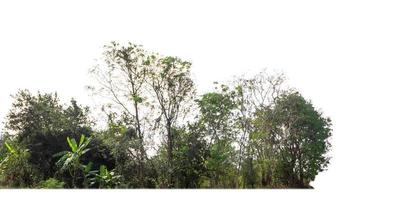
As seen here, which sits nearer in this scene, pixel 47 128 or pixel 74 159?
pixel 74 159

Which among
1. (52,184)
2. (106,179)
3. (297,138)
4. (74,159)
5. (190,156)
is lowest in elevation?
(52,184)

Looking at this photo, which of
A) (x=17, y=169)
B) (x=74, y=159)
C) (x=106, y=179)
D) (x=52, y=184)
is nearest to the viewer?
(x=52, y=184)

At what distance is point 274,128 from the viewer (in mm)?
9516

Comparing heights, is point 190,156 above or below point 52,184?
above

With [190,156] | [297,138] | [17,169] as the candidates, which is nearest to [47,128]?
[17,169]

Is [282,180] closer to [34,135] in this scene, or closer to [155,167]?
[155,167]

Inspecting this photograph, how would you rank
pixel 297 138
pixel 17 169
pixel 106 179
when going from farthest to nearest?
1. pixel 17 169
2. pixel 106 179
3. pixel 297 138

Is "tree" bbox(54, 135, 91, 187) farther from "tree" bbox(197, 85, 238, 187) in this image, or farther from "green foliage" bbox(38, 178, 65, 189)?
"tree" bbox(197, 85, 238, 187)

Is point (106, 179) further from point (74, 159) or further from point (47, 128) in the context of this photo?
point (47, 128)

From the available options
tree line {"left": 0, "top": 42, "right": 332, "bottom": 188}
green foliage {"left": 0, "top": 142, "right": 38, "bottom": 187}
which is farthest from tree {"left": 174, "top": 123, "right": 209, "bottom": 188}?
green foliage {"left": 0, "top": 142, "right": 38, "bottom": 187}

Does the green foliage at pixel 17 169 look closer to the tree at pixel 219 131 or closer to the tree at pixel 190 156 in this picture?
the tree at pixel 190 156

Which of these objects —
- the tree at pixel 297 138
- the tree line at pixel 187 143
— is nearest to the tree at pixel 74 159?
the tree line at pixel 187 143

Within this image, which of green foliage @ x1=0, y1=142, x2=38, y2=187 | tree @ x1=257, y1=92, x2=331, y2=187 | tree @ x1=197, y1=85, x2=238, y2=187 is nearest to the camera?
tree @ x1=257, y1=92, x2=331, y2=187

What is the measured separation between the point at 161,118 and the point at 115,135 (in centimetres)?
112
